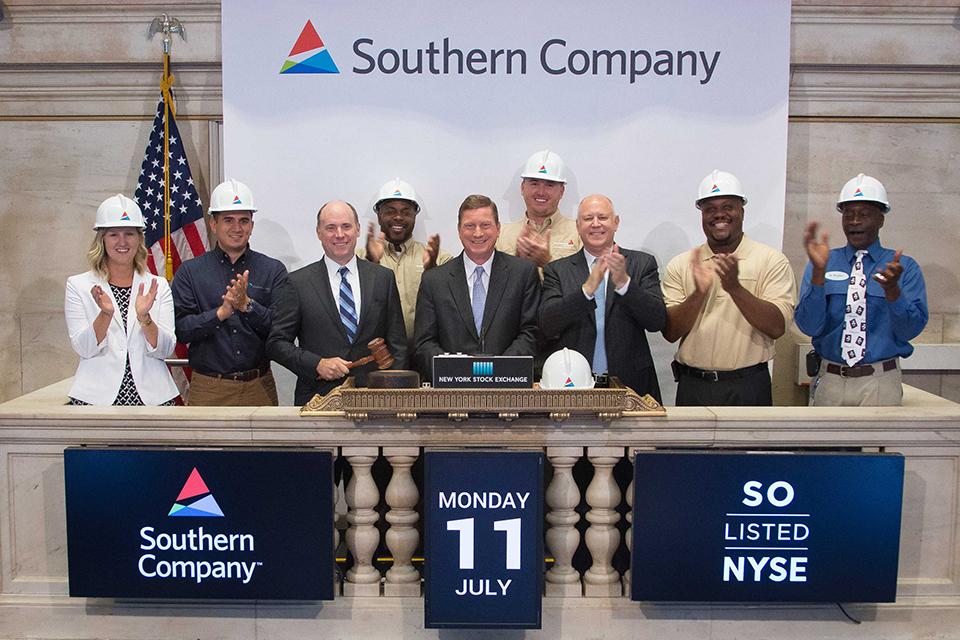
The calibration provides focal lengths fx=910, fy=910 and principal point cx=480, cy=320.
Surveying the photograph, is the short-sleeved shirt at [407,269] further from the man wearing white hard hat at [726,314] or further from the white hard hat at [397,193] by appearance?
the man wearing white hard hat at [726,314]

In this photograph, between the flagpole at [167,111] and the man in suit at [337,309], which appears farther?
the flagpole at [167,111]

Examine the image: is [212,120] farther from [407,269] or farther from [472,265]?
[472,265]

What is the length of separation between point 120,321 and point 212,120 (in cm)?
256

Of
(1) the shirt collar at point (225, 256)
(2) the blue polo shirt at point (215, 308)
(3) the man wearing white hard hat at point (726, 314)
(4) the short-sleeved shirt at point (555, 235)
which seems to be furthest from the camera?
(4) the short-sleeved shirt at point (555, 235)

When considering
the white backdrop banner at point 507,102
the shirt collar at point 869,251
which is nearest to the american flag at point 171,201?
the white backdrop banner at point 507,102

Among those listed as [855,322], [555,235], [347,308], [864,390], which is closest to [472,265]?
[347,308]

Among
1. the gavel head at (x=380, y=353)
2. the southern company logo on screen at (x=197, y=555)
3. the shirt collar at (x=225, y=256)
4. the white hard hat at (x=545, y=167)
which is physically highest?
the white hard hat at (x=545, y=167)

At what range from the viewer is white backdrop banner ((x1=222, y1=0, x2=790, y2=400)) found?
634cm

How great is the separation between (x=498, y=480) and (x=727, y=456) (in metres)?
0.96

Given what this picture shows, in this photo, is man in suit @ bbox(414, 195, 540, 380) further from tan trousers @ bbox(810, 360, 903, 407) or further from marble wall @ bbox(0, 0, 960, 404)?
marble wall @ bbox(0, 0, 960, 404)

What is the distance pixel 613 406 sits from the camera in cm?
383

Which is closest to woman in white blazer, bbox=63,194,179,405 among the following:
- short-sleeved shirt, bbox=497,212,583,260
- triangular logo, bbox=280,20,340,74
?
triangular logo, bbox=280,20,340,74

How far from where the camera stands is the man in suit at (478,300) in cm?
491

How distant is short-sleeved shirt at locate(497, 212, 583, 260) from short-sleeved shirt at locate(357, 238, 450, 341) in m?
0.44
